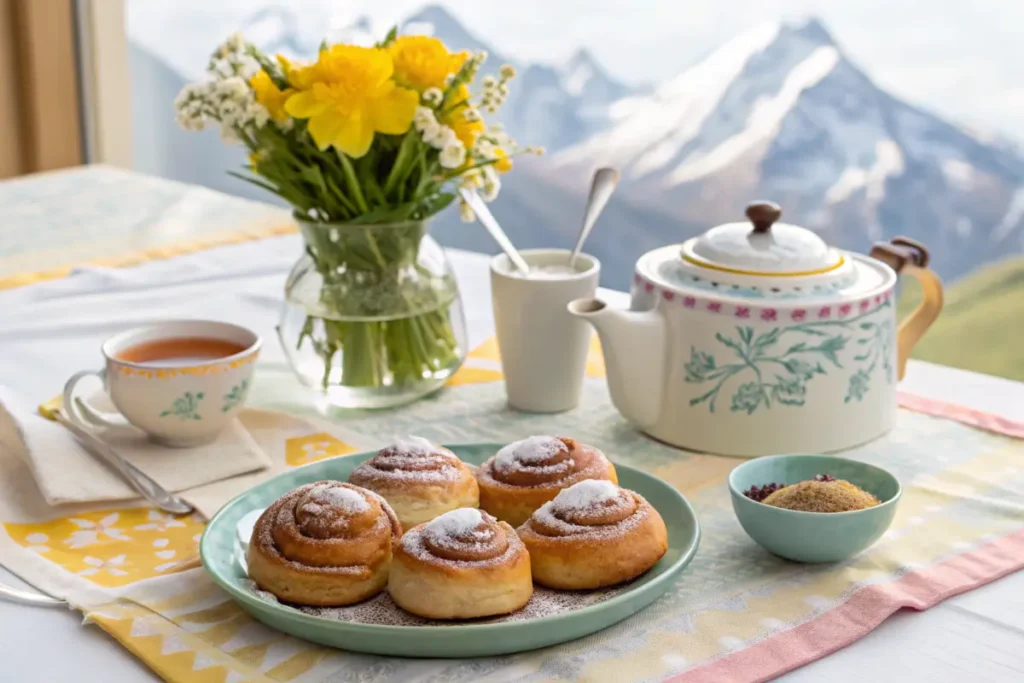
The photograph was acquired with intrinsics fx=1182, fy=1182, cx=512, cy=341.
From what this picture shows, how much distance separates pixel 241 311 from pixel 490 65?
2589mm

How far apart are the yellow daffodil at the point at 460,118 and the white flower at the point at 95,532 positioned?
1.48 feet

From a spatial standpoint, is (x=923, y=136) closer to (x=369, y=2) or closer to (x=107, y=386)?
(x=369, y=2)

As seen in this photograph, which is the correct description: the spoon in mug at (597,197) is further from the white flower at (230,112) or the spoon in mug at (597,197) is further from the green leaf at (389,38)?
the white flower at (230,112)

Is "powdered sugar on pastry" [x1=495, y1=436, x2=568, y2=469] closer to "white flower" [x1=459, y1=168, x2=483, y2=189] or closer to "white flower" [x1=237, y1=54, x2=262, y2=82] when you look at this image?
"white flower" [x1=459, y1=168, x2=483, y2=189]

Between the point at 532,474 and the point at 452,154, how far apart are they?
1.13 feet

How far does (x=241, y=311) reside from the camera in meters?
1.46

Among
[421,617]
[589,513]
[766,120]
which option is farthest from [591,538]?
[766,120]

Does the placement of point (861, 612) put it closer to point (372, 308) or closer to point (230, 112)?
point (372, 308)

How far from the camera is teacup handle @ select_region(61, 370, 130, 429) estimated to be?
1.06 metres

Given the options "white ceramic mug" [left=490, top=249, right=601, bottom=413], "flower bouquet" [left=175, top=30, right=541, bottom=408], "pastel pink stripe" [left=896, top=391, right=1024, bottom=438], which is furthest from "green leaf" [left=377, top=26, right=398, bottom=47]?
"pastel pink stripe" [left=896, top=391, right=1024, bottom=438]

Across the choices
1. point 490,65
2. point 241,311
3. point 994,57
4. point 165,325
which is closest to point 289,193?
point 165,325

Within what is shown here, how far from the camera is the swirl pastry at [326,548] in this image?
0.75 m

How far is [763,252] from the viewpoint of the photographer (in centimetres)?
105

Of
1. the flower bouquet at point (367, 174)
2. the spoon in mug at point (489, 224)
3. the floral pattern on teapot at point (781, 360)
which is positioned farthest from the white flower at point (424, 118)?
the floral pattern on teapot at point (781, 360)
